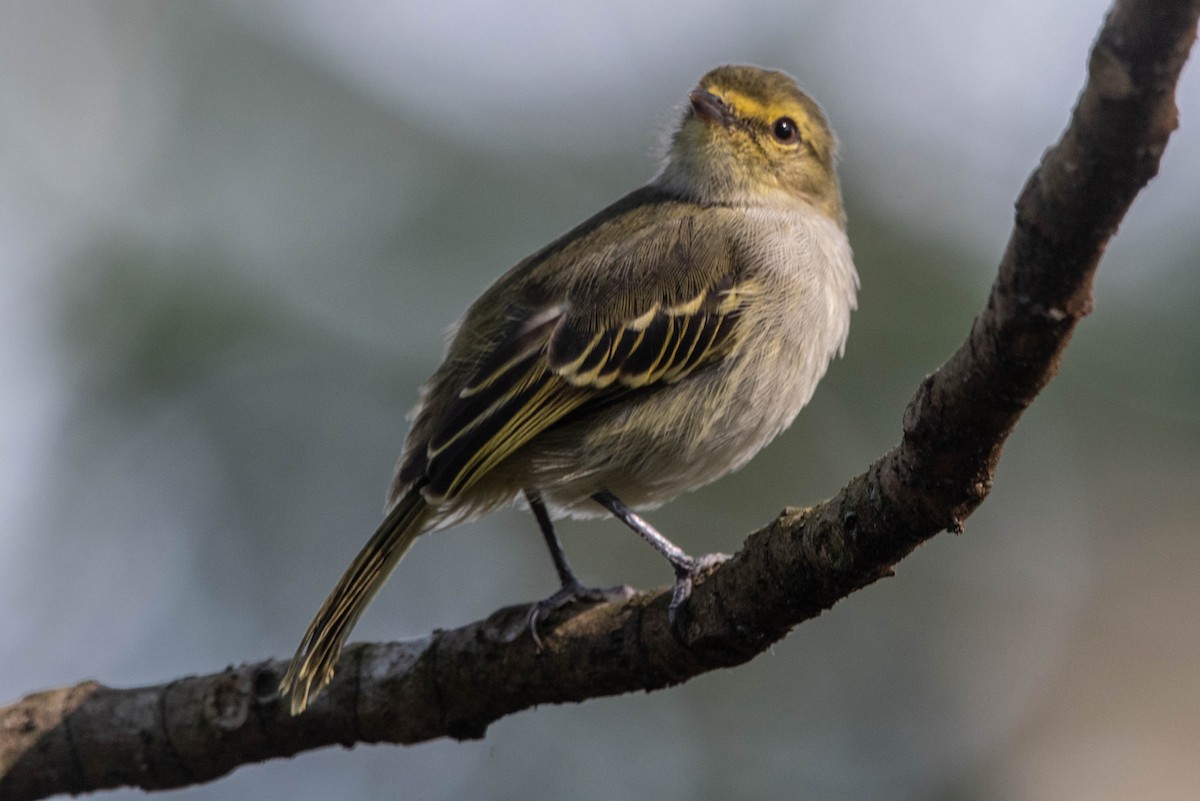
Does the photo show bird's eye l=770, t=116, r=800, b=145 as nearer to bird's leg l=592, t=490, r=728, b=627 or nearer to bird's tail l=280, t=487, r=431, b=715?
bird's leg l=592, t=490, r=728, b=627

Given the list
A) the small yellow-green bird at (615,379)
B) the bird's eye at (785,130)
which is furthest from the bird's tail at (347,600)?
the bird's eye at (785,130)

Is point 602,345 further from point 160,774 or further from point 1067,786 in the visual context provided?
point 1067,786

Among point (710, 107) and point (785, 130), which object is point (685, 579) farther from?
point (785, 130)

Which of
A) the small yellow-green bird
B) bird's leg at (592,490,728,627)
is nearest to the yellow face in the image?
the small yellow-green bird

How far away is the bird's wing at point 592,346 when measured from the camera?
4.84 metres

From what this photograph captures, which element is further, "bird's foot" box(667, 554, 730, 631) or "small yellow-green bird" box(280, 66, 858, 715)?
"small yellow-green bird" box(280, 66, 858, 715)

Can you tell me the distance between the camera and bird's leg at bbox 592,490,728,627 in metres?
4.07

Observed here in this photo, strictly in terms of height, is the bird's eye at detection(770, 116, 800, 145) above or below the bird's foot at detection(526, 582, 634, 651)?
above

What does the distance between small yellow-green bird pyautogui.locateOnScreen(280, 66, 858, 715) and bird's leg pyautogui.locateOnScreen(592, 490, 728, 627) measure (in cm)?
1

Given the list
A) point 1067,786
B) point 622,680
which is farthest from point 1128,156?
point 1067,786

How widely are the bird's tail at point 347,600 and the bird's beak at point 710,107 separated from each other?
2.39 m

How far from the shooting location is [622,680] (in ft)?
13.9

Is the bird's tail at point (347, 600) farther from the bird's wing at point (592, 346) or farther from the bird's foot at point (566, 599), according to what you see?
the bird's foot at point (566, 599)

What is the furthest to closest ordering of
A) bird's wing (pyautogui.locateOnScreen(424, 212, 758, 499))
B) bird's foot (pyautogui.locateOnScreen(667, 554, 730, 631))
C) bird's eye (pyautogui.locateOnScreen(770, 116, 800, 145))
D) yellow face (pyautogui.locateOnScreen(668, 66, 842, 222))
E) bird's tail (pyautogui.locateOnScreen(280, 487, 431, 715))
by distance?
bird's eye (pyautogui.locateOnScreen(770, 116, 800, 145))
yellow face (pyautogui.locateOnScreen(668, 66, 842, 222))
bird's wing (pyautogui.locateOnScreen(424, 212, 758, 499))
bird's tail (pyautogui.locateOnScreen(280, 487, 431, 715))
bird's foot (pyautogui.locateOnScreen(667, 554, 730, 631))
